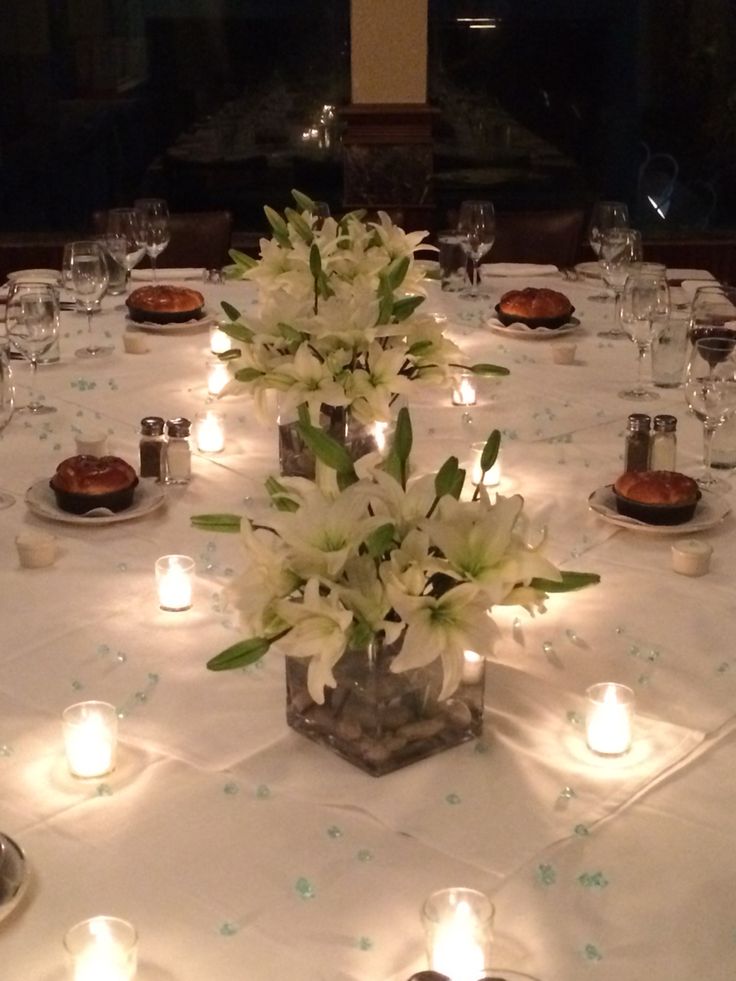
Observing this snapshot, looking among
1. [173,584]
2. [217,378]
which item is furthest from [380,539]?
[217,378]

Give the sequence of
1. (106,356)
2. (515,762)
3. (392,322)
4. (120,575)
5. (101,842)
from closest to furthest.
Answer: (101,842)
(515,762)
(120,575)
(392,322)
(106,356)

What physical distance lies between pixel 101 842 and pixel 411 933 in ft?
0.91

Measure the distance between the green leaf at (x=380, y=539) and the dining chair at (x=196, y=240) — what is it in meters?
3.04

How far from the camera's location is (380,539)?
107 centimetres

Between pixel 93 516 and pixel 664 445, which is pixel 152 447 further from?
pixel 664 445

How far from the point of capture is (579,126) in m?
4.71

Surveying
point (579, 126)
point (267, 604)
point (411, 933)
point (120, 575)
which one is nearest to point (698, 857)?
point (411, 933)

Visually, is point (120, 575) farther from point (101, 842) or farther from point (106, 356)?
point (106, 356)

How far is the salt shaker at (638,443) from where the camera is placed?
196cm

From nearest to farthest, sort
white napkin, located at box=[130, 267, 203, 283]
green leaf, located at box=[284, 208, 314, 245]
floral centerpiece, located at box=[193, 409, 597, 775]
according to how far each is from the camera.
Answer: floral centerpiece, located at box=[193, 409, 597, 775] < green leaf, located at box=[284, 208, 314, 245] < white napkin, located at box=[130, 267, 203, 283]

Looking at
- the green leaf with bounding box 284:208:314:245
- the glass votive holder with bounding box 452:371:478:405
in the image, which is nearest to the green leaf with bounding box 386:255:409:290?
the green leaf with bounding box 284:208:314:245

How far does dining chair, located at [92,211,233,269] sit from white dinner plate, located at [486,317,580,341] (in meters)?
1.41

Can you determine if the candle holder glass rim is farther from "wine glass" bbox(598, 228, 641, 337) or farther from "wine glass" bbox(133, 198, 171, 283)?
"wine glass" bbox(133, 198, 171, 283)

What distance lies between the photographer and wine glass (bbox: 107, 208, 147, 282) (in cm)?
299
